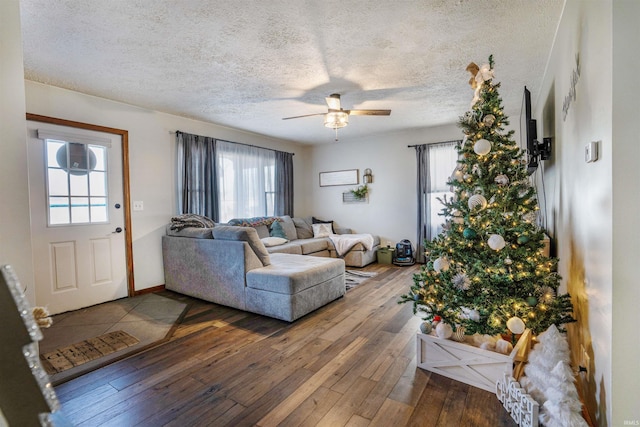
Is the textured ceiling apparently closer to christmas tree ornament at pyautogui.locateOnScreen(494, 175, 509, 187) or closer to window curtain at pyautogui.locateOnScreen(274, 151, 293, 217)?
christmas tree ornament at pyautogui.locateOnScreen(494, 175, 509, 187)

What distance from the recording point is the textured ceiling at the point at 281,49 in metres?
1.99

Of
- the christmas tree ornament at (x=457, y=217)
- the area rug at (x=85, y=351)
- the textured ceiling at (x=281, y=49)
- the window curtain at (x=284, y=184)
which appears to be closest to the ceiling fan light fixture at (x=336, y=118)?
the textured ceiling at (x=281, y=49)

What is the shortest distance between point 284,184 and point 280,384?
454 centimetres

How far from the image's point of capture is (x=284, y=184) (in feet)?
19.9

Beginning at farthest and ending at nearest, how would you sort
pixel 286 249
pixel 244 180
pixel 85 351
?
pixel 244 180
pixel 286 249
pixel 85 351

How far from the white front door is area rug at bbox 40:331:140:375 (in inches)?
41.5

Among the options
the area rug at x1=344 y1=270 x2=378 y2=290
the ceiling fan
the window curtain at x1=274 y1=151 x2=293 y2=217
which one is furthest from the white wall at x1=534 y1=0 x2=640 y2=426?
the window curtain at x1=274 y1=151 x2=293 y2=217

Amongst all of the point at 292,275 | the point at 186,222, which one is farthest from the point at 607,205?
the point at 186,222

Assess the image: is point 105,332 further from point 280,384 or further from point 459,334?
point 459,334

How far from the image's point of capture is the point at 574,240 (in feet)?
6.10

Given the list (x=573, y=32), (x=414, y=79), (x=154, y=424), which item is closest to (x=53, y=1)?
(x=154, y=424)

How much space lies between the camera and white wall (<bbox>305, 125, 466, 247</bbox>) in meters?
5.53

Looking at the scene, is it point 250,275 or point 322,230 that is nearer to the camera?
point 250,275

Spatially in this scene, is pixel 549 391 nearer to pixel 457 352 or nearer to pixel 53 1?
pixel 457 352
